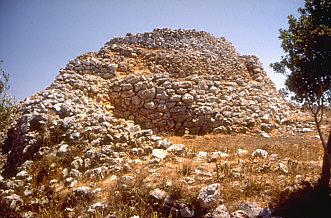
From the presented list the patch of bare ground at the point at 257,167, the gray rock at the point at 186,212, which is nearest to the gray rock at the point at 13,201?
the gray rock at the point at 186,212

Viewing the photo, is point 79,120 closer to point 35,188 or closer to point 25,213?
point 35,188

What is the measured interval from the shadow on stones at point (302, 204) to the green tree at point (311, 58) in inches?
16.7

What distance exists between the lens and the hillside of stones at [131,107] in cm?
1212

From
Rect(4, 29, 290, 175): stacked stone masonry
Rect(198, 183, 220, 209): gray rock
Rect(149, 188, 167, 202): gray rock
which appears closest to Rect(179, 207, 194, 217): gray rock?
Rect(198, 183, 220, 209): gray rock

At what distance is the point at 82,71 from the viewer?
70.6 feet

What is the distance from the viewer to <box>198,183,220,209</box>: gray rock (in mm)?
8847

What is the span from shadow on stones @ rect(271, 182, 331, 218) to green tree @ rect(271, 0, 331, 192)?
42cm

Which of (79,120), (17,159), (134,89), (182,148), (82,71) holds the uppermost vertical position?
(82,71)

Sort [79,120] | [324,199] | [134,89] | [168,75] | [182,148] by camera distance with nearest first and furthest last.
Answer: [324,199] → [182,148] → [79,120] → [134,89] → [168,75]

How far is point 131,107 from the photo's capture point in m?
19.6

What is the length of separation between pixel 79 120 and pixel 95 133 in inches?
66.3

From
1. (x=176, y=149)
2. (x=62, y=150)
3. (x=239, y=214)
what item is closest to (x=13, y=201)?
(x=62, y=150)

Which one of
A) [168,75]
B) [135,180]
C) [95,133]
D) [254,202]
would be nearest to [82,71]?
[168,75]

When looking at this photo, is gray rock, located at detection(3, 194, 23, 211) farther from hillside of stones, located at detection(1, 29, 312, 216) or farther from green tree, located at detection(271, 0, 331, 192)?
green tree, located at detection(271, 0, 331, 192)
